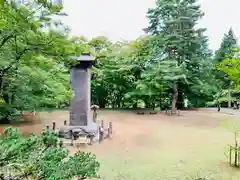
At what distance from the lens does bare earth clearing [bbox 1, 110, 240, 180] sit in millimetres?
5539

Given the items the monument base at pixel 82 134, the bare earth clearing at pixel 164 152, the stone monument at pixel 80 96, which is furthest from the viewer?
the stone monument at pixel 80 96

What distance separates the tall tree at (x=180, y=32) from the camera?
1698 cm

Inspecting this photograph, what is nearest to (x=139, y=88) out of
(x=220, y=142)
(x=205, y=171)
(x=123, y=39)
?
(x=123, y=39)

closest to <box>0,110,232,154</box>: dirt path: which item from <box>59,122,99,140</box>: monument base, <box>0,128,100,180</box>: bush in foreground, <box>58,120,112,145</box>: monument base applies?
<box>58,120,112,145</box>: monument base

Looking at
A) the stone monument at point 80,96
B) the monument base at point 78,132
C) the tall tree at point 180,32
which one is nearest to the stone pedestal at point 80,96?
the stone monument at point 80,96

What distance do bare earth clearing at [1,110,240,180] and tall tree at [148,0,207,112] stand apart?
6616 mm

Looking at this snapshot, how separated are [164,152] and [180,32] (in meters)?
12.8

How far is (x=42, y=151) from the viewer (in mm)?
2734

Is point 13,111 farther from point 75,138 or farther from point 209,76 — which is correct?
point 209,76

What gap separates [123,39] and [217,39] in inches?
454

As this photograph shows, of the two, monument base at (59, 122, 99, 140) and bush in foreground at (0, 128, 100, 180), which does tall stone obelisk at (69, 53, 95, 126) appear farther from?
bush in foreground at (0, 128, 100, 180)

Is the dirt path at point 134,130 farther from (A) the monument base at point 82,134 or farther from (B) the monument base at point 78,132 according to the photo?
(B) the monument base at point 78,132

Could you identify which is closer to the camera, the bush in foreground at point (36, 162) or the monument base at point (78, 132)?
the bush in foreground at point (36, 162)

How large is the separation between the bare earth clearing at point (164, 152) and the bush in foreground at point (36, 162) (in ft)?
9.52
